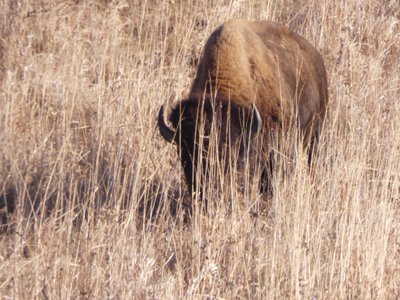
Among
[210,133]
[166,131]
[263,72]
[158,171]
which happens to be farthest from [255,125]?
[158,171]

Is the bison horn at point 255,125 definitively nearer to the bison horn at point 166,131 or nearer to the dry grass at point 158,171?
the dry grass at point 158,171

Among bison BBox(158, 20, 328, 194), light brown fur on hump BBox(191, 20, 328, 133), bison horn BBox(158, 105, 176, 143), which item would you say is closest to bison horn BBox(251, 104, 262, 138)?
bison BBox(158, 20, 328, 194)

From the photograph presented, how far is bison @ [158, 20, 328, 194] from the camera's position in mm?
5559

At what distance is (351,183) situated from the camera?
17.0 ft

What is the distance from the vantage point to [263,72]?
639cm

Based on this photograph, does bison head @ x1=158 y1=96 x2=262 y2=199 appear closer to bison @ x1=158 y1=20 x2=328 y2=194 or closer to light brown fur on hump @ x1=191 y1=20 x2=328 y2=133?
bison @ x1=158 y1=20 x2=328 y2=194

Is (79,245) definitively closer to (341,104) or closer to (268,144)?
(268,144)

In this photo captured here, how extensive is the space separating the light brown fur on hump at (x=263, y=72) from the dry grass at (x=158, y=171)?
292 millimetres

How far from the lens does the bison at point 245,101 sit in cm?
556

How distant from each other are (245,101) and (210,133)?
61 cm

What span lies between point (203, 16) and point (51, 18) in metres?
1.42

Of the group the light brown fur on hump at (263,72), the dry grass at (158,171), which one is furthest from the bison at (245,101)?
the dry grass at (158,171)

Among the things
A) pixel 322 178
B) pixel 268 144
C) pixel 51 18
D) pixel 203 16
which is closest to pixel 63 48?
pixel 51 18

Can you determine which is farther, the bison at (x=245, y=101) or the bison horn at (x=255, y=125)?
the bison horn at (x=255, y=125)
